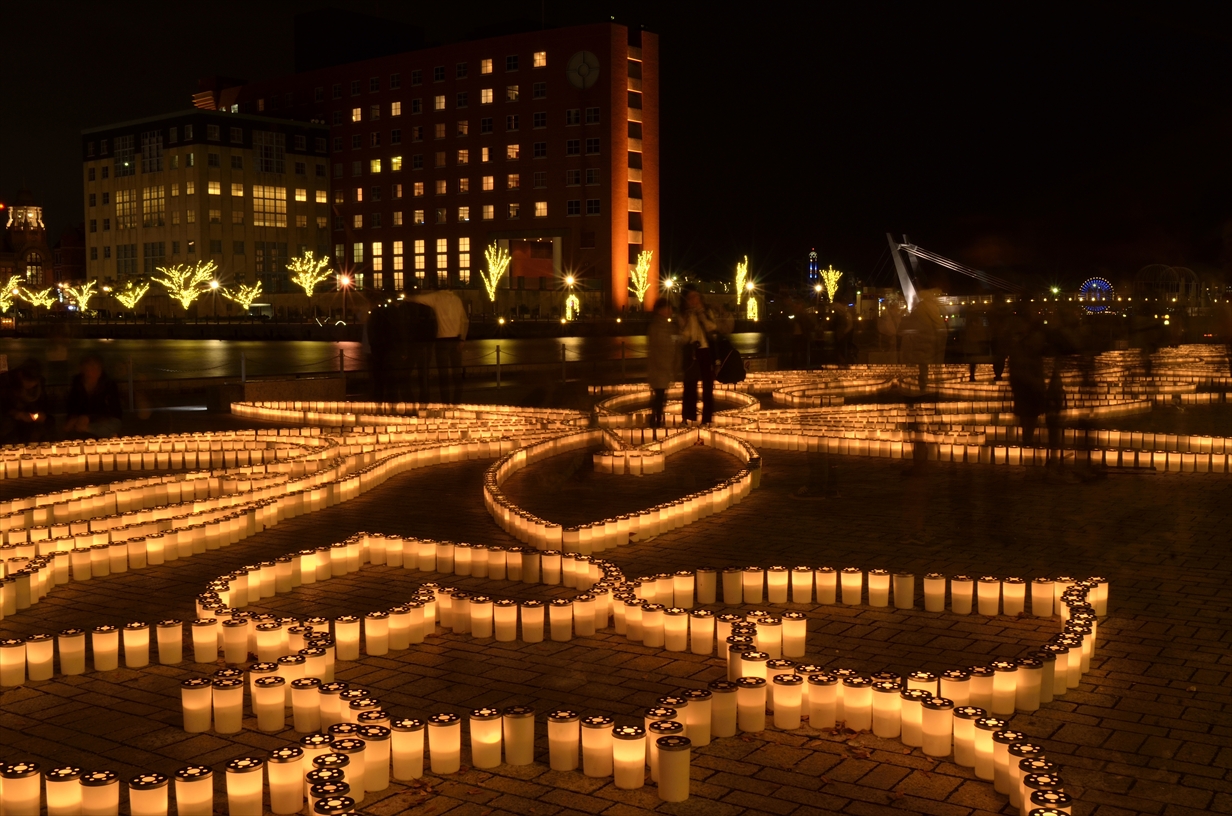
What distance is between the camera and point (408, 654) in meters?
7.06

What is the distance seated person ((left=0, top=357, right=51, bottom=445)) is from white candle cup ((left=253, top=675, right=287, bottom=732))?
11.6 m

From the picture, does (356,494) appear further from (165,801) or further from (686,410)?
(165,801)

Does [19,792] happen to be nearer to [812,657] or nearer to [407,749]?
[407,749]

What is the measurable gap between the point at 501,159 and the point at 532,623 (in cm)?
10634

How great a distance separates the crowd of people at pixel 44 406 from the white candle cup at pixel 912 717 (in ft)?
43.6

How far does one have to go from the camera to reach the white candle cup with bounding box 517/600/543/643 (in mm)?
7324

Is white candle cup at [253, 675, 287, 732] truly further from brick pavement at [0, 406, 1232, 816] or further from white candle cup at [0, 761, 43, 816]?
white candle cup at [0, 761, 43, 816]

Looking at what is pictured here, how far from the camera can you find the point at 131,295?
119 m

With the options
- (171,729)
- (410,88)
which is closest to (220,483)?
(171,729)

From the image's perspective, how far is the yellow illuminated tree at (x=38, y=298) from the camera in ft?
416

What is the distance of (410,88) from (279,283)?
24.5 m

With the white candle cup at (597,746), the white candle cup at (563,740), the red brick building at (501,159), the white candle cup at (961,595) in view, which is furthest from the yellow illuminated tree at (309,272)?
the white candle cup at (597,746)

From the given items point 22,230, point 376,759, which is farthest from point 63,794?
point 22,230

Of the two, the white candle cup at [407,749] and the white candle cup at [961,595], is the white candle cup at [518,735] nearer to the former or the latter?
the white candle cup at [407,749]
